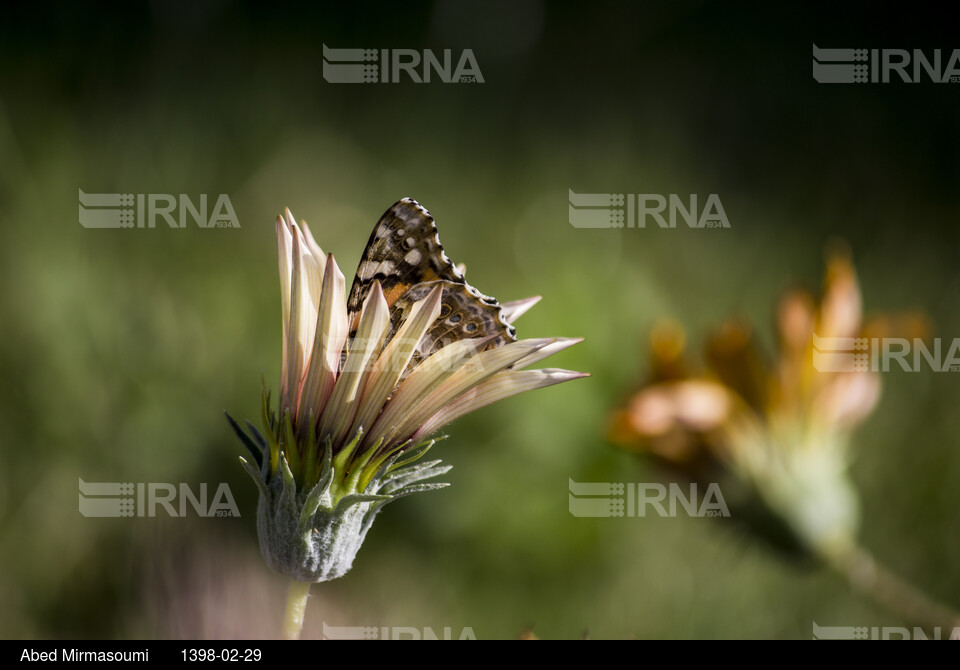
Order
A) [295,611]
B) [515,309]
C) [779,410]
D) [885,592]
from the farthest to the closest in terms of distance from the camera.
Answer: [779,410], [885,592], [515,309], [295,611]

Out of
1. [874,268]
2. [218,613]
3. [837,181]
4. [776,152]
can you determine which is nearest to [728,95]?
[776,152]

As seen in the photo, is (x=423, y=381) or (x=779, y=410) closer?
(x=423, y=381)

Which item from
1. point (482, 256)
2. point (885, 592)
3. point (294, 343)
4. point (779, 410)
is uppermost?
point (482, 256)

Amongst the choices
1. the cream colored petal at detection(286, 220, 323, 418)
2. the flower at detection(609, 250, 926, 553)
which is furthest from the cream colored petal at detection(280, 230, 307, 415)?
the flower at detection(609, 250, 926, 553)

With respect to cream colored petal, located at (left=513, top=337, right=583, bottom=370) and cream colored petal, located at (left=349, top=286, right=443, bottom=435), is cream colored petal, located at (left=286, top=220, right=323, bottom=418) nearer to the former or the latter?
cream colored petal, located at (left=349, top=286, right=443, bottom=435)

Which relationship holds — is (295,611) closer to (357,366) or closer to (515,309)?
(357,366)

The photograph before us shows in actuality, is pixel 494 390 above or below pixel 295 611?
above

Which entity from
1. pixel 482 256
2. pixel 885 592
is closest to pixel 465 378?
pixel 885 592

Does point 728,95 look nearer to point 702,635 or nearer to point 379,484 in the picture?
point 702,635
